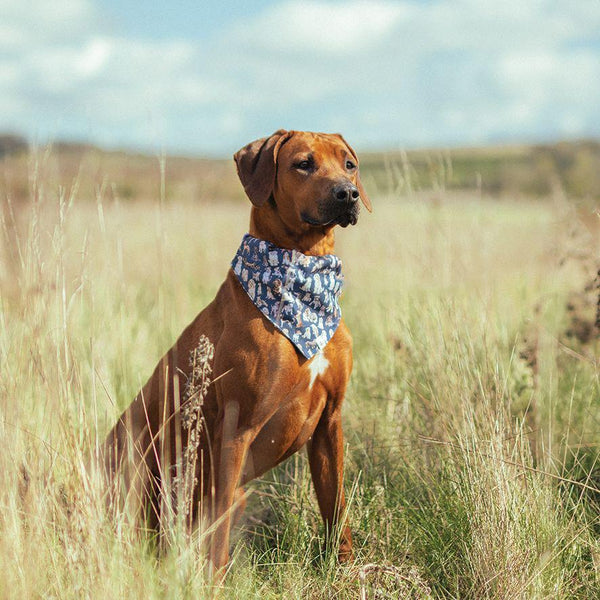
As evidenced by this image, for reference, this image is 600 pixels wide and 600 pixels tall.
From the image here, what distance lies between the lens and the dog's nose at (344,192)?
2.67 metres

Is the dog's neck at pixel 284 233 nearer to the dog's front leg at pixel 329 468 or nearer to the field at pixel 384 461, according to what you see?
the field at pixel 384 461

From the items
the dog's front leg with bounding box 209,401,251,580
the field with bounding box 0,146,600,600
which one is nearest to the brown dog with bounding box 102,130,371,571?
the dog's front leg with bounding box 209,401,251,580

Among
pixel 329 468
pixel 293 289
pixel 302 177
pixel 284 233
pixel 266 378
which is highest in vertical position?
pixel 302 177

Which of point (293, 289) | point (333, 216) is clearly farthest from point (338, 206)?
point (293, 289)

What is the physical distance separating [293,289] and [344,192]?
457 millimetres

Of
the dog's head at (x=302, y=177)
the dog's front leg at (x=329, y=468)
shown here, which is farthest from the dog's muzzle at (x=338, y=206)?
the dog's front leg at (x=329, y=468)

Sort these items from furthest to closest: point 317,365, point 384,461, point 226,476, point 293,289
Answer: point 384,461
point 293,289
point 317,365
point 226,476

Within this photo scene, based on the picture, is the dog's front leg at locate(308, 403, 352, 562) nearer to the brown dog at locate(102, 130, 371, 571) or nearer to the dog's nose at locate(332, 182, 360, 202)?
the brown dog at locate(102, 130, 371, 571)

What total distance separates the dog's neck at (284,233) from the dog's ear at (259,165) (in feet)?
0.32

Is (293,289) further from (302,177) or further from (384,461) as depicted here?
(384,461)

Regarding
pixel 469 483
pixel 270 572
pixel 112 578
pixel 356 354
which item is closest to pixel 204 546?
pixel 270 572

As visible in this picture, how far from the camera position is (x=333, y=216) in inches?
107

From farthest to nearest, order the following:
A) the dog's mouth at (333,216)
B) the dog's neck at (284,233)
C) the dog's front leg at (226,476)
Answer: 1. the dog's neck at (284,233)
2. the dog's mouth at (333,216)
3. the dog's front leg at (226,476)

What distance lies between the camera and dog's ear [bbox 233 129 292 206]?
2.79 m
